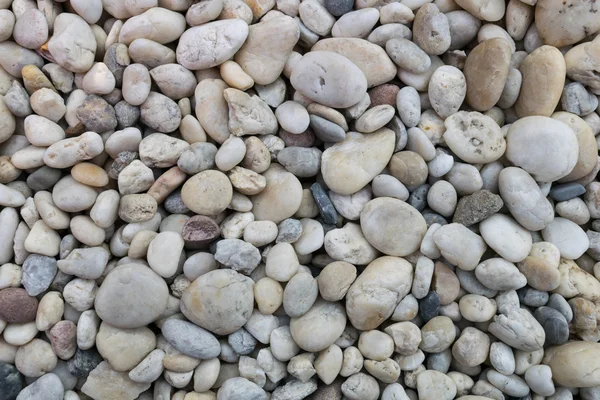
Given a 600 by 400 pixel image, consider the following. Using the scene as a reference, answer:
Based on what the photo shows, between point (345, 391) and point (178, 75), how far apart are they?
0.61m

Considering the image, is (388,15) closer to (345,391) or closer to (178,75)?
(178,75)

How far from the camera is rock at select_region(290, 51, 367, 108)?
33.1 inches

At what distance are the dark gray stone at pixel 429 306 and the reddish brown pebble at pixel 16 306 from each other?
2.12 feet

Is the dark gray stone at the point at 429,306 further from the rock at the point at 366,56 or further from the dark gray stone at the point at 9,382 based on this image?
the dark gray stone at the point at 9,382

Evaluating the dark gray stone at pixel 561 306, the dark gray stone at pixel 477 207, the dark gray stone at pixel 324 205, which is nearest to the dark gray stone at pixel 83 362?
the dark gray stone at pixel 324 205

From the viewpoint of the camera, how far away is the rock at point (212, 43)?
854 mm

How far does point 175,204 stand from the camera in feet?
2.82

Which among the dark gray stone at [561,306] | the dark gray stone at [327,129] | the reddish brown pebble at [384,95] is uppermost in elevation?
the reddish brown pebble at [384,95]

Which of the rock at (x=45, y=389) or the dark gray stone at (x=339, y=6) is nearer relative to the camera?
the rock at (x=45, y=389)

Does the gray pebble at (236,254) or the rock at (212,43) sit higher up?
the rock at (212,43)

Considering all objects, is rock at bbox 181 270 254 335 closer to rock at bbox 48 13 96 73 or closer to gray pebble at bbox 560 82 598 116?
rock at bbox 48 13 96 73

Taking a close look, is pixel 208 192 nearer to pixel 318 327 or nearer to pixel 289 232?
pixel 289 232

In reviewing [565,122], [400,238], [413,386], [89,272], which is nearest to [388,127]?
[400,238]

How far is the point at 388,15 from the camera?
2.92ft
